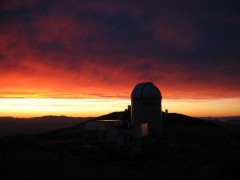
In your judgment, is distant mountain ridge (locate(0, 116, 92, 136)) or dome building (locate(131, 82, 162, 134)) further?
distant mountain ridge (locate(0, 116, 92, 136))

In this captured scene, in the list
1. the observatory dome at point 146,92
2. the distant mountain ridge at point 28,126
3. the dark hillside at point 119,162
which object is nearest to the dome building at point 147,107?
the observatory dome at point 146,92

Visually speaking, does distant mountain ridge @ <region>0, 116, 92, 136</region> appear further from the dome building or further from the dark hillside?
the dark hillside

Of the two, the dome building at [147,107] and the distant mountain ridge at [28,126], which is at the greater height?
the dome building at [147,107]

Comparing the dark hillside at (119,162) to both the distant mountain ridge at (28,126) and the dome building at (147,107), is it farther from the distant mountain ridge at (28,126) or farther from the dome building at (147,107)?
the distant mountain ridge at (28,126)

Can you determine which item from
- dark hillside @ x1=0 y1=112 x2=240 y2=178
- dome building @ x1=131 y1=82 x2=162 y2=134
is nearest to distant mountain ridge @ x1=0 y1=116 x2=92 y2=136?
dome building @ x1=131 y1=82 x2=162 y2=134

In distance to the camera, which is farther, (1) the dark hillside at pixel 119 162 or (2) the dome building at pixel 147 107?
(2) the dome building at pixel 147 107

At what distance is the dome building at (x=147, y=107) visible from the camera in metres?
35.0

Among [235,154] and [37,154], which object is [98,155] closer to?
[37,154]

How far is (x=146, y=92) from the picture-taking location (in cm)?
3506

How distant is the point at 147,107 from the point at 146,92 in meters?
1.80

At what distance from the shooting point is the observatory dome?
1375 inches

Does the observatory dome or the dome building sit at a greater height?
the observatory dome

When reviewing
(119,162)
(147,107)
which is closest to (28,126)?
(147,107)

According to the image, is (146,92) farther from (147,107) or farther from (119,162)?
(119,162)
